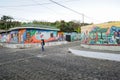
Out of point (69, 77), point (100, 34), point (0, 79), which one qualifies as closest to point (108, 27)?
point (100, 34)

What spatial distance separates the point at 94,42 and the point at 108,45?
2.62 m

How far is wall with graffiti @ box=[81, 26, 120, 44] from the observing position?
61.7ft

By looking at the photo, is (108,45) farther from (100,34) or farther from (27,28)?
(27,28)

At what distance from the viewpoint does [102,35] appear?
805 inches

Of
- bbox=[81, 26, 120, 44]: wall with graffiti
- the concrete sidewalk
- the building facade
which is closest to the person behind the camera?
the concrete sidewalk

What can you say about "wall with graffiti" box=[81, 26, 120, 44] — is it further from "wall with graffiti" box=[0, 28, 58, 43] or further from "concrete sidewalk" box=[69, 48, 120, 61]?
"wall with graffiti" box=[0, 28, 58, 43]

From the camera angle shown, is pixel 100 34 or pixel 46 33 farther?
pixel 46 33

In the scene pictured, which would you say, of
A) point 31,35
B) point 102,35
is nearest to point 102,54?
point 102,35

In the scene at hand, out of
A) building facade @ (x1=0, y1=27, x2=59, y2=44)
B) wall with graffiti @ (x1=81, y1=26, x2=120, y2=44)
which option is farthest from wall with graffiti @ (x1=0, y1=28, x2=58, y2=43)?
wall with graffiti @ (x1=81, y1=26, x2=120, y2=44)

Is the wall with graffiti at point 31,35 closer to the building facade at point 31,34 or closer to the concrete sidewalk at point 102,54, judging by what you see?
the building facade at point 31,34

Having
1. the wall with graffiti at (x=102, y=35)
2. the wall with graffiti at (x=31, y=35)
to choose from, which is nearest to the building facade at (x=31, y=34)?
the wall with graffiti at (x=31, y=35)

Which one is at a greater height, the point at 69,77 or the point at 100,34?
the point at 100,34

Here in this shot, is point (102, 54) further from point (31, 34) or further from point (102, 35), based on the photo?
point (31, 34)

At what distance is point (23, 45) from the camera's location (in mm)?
28953
